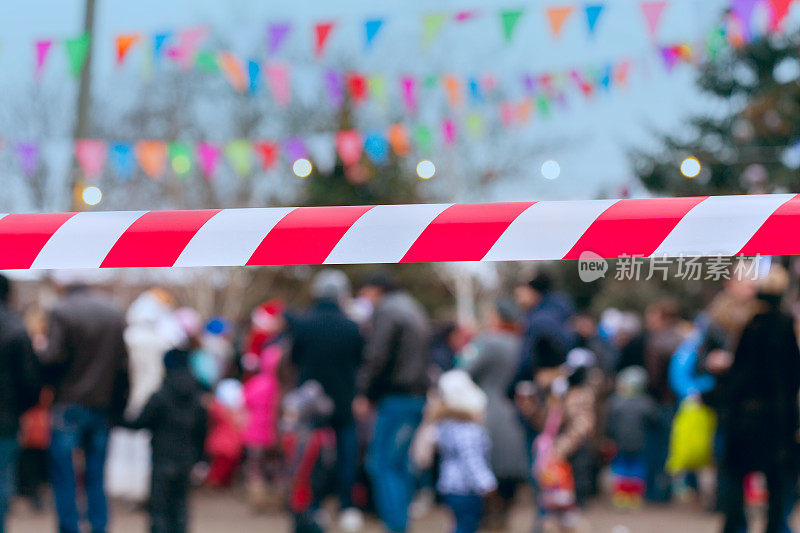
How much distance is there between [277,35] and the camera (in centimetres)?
1057

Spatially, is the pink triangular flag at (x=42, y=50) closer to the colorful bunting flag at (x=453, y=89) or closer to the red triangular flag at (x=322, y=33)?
the red triangular flag at (x=322, y=33)

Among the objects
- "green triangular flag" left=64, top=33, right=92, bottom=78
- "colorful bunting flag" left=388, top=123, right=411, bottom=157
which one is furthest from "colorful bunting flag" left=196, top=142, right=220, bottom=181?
"green triangular flag" left=64, top=33, right=92, bottom=78

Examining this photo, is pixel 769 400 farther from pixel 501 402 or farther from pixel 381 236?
pixel 381 236

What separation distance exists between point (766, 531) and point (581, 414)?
173cm

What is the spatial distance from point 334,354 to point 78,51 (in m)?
4.15

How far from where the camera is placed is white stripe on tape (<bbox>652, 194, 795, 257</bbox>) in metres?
2.92

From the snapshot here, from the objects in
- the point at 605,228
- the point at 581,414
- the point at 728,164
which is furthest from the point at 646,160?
the point at 605,228

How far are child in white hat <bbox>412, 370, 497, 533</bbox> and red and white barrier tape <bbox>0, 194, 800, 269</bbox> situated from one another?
11.4 feet

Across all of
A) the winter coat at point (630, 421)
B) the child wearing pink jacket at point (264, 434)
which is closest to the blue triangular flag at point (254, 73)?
the child wearing pink jacket at point (264, 434)

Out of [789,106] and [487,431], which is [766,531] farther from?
[789,106]

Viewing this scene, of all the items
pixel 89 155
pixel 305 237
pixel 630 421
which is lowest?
pixel 630 421

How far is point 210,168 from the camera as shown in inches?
497

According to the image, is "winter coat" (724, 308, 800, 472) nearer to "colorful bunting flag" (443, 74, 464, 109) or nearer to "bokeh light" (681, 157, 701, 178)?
"colorful bunting flag" (443, 74, 464, 109)

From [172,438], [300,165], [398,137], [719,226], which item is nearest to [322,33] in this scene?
[398,137]
